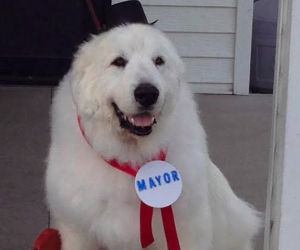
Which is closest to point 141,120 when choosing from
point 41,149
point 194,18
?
point 41,149

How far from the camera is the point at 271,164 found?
3.33 metres

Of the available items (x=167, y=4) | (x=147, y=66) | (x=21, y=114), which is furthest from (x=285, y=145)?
(x=167, y=4)

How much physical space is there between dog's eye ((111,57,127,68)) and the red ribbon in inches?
14.1

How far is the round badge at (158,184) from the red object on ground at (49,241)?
659mm

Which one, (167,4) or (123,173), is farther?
(167,4)

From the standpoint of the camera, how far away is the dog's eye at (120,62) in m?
3.63

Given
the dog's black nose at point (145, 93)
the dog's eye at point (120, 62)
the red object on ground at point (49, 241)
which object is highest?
the dog's eye at point (120, 62)

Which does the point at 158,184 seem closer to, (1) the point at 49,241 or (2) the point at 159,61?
(2) the point at 159,61

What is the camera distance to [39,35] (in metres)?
8.68

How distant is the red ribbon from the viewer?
376cm

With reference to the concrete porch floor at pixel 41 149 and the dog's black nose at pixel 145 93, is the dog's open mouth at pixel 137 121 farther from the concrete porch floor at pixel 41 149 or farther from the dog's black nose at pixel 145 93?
the concrete porch floor at pixel 41 149

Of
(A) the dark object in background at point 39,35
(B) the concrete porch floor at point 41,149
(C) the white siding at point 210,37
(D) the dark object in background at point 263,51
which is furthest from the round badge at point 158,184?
(D) the dark object in background at point 263,51

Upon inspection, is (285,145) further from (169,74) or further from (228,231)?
(228,231)

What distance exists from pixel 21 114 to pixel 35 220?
2.29 meters
